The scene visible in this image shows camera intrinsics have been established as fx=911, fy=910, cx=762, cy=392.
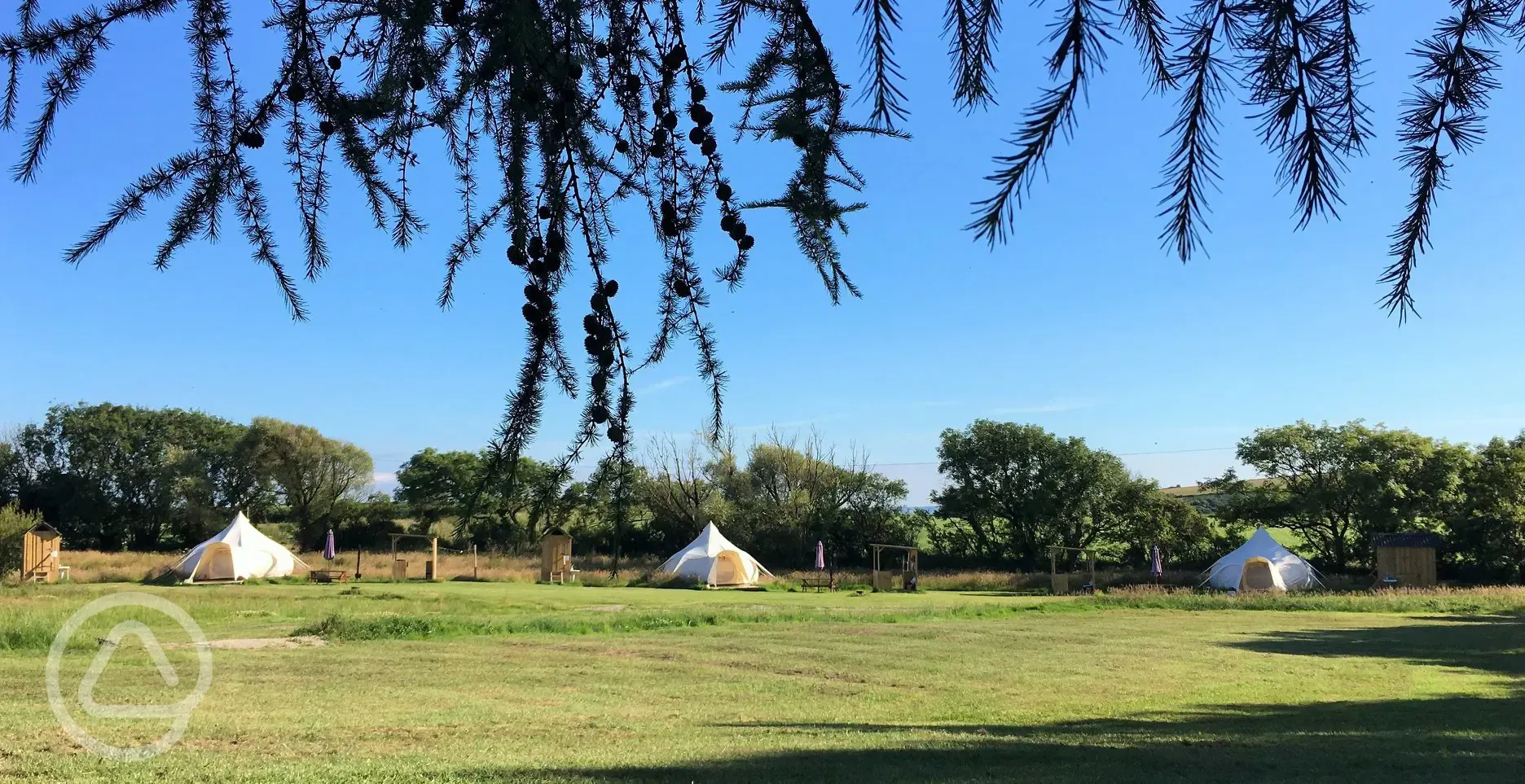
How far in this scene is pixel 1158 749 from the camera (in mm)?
7023

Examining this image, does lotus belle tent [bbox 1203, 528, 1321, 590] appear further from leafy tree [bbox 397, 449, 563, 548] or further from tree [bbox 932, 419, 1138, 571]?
leafy tree [bbox 397, 449, 563, 548]

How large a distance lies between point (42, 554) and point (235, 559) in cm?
530

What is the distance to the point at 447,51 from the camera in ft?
7.21

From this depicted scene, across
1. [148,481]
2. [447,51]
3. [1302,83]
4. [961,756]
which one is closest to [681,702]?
[961,756]

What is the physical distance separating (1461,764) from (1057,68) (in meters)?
7.37

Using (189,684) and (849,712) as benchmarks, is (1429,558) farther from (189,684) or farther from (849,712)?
(189,684)

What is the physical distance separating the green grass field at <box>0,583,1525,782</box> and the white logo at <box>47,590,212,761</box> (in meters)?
0.13

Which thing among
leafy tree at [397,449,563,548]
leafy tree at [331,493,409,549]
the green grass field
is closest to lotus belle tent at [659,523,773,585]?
the green grass field

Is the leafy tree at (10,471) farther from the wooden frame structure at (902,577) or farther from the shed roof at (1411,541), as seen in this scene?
the shed roof at (1411,541)

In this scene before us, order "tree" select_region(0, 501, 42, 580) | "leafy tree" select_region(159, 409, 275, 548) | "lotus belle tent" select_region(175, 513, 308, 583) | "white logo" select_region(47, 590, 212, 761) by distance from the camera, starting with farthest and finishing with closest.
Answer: "leafy tree" select_region(159, 409, 275, 548)
"lotus belle tent" select_region(175, 513, 308, 583)
"tree" select_region(0, 501, 42, 580)
"white logo" select_region(47, 590, 212, 761)

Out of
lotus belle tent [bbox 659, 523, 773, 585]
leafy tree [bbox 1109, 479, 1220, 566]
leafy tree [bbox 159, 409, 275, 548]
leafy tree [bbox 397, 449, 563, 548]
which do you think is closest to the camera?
leafy tree [bbox 397, 449, 563, 548]

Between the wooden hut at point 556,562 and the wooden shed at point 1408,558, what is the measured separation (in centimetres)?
2631

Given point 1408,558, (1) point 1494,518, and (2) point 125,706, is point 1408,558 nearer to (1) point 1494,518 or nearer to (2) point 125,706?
(1) point 1494,518

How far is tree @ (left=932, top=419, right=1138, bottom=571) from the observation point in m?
37.0
